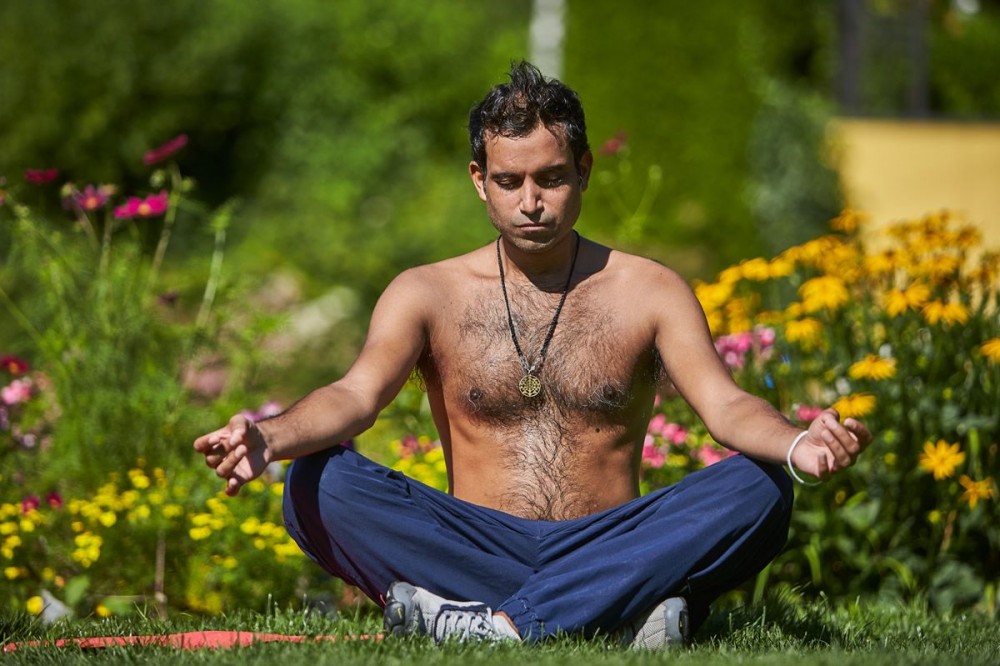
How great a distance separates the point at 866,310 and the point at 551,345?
1.72 metres

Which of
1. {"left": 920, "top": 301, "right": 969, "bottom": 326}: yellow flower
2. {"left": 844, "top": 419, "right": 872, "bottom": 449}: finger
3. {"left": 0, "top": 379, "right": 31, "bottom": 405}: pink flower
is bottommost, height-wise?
{"left": 0, "top": 379, "right": 31, "bottom": 405}: pink flower

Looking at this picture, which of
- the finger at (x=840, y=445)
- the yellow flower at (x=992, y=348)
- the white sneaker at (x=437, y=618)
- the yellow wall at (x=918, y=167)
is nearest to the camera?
the finger at (x=840, y=445)

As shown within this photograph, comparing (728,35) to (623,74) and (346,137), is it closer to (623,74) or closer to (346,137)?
(623,74)

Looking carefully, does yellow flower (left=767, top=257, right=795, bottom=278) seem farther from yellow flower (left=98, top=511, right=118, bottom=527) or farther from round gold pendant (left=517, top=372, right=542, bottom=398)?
yellow flower (left=98, top=511, right=118, bottom=527)

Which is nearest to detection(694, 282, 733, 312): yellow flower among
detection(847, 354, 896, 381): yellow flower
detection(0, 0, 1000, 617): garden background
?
detection(0, 0, 1000, 617): garden background

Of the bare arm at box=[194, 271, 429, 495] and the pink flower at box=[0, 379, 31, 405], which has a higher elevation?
the bare arm at box=[194, 271, 429, 495]

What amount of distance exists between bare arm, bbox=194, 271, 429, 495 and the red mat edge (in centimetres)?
39

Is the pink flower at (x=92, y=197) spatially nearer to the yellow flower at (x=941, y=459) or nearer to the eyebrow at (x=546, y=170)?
the eyebrow at (x=546, y=170)

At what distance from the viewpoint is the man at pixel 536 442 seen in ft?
11.0

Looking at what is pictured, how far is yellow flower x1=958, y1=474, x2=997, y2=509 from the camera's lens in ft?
15.0

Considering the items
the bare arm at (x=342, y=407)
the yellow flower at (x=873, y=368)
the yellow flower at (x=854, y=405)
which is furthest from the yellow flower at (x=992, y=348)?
the bare arm at (x=342, y=407)

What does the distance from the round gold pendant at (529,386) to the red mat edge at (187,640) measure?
0.71 m

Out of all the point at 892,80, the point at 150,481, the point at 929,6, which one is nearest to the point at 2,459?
the point at 150,481

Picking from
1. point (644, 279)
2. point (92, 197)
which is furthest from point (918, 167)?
point (644, 279)
